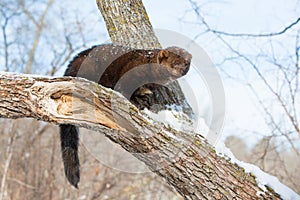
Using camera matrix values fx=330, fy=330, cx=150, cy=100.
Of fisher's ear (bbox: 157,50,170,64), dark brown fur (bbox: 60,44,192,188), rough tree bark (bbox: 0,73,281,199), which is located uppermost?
fisher's ear (bbox: 157,50,170,64)

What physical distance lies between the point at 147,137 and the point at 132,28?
4.11 ft

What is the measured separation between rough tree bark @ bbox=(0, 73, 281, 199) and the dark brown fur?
3.68 feet

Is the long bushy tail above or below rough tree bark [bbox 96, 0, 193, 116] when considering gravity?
below

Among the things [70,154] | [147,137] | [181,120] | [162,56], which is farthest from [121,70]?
[147,137]

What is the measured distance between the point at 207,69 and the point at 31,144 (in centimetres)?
524

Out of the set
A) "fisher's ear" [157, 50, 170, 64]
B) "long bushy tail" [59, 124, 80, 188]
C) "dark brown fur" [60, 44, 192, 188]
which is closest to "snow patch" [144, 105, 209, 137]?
"dark brown fur" [60, 44, 192, 188]

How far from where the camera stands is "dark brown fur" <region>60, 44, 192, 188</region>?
3.24 metres

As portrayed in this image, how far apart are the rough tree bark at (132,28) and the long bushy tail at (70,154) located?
1050mm

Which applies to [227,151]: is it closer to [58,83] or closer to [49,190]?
[58,83]

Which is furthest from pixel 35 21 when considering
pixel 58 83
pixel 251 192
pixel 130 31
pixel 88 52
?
pixel 251 192

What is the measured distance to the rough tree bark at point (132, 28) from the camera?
9.39 feet

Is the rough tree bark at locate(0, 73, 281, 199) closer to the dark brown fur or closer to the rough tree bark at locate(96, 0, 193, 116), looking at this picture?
the rough tree bark at locate(96, 0, 193, 116)

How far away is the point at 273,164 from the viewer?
190 inches

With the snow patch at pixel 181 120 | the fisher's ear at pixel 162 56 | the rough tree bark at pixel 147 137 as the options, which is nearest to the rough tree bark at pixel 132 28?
the snow patch at pixel 181 120
